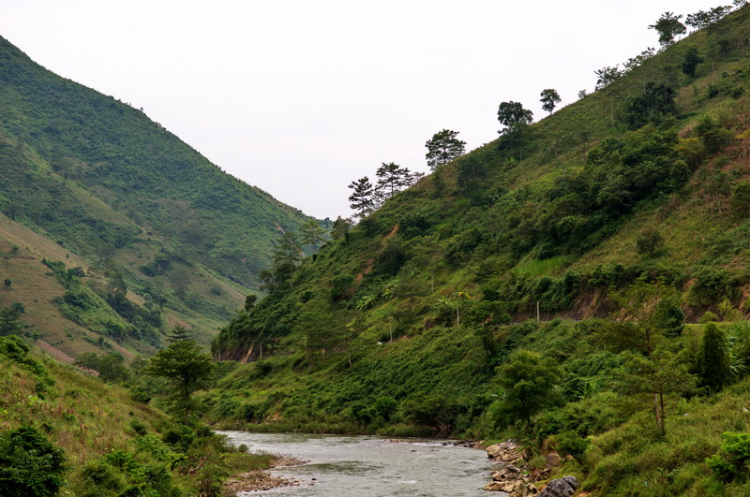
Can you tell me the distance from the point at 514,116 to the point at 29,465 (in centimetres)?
13277

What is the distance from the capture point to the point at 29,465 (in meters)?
21.6

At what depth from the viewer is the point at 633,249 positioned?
2876 inches

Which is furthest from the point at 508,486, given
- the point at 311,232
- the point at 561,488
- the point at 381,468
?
the point at 311,232

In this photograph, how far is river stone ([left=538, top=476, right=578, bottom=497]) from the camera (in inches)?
1177

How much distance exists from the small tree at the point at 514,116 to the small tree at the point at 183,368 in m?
105

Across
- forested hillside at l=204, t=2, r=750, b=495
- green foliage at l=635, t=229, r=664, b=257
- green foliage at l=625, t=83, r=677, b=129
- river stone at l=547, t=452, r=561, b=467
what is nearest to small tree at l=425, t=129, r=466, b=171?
forested hillside at l=204, t=2, r=750, b=495

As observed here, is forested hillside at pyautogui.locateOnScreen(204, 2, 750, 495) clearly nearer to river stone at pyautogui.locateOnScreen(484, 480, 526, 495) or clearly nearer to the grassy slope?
river stone at pyautogui.locateOnScreen(484, 480, 526, 495)

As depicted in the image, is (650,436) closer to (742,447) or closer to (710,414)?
(710,414)

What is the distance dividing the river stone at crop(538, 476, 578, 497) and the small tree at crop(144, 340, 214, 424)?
98.3 feet

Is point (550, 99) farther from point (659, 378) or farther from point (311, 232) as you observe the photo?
point (659, 378)

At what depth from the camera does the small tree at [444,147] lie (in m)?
146

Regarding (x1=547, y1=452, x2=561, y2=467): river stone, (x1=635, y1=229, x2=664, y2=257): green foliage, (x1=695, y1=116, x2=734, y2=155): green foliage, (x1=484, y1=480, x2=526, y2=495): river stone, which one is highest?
(x1=695, y1=116, x2=734, y2=155): green foliage

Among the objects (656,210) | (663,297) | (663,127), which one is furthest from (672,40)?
(663,297)

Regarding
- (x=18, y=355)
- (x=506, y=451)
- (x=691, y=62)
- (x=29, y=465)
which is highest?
(x=691, y=62)
